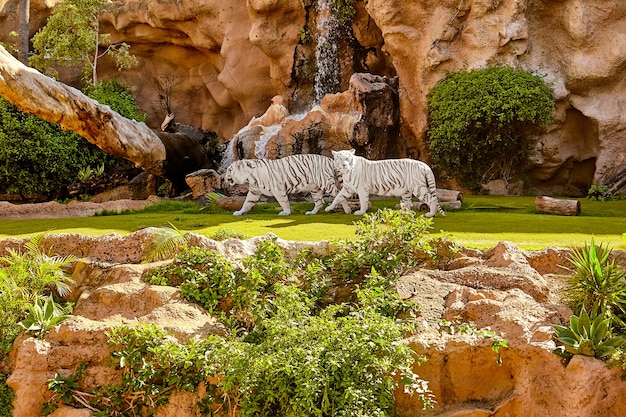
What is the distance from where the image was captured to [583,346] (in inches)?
224

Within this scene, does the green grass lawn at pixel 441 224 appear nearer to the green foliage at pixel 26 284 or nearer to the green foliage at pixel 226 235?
the green foliage at pixel 226 235

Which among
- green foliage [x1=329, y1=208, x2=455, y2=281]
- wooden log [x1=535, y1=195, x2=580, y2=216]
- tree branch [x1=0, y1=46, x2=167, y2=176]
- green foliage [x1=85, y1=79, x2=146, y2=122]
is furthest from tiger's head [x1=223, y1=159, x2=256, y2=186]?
green foliage [x1=85, y1=79, x2=146, y2=122]

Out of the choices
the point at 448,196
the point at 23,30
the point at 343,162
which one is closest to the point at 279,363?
the point at 343,162

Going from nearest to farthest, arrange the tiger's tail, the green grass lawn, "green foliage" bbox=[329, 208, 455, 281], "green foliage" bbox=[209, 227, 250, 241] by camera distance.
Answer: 1. "green foliage" bbox=[329, 208, 455, 281]
2. "green foliage" bbox=[209, 227, 250, 241]
3. the green grass lawn
4. the tiger's tail

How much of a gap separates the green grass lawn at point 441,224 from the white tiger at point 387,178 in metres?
0.57

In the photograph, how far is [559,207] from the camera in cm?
1291

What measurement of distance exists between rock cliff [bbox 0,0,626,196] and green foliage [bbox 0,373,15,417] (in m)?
14.2

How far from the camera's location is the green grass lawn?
963 cm

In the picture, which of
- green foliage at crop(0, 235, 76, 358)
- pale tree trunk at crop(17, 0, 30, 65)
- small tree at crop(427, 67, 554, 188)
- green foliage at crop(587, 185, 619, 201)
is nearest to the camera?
green foliage at crop(0, 235, 76, 358)

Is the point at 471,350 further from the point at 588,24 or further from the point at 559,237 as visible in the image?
the point at 588,24

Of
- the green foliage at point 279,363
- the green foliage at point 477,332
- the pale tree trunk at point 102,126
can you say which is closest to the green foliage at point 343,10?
the pale tree trunk at point 102,126

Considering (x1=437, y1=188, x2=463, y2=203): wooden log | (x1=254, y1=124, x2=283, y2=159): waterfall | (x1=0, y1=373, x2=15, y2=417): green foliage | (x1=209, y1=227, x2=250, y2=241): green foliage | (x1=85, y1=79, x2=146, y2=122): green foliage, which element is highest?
(x1=85, y1=79, x2=146, y2=122): green foliage

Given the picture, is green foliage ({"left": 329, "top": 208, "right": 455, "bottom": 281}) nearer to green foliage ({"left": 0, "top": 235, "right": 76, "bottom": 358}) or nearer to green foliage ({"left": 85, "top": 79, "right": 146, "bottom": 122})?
green foliage ({"left": 0, "top": 235, "right": 76, "bottom": 358})

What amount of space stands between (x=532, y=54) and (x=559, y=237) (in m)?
9.98
